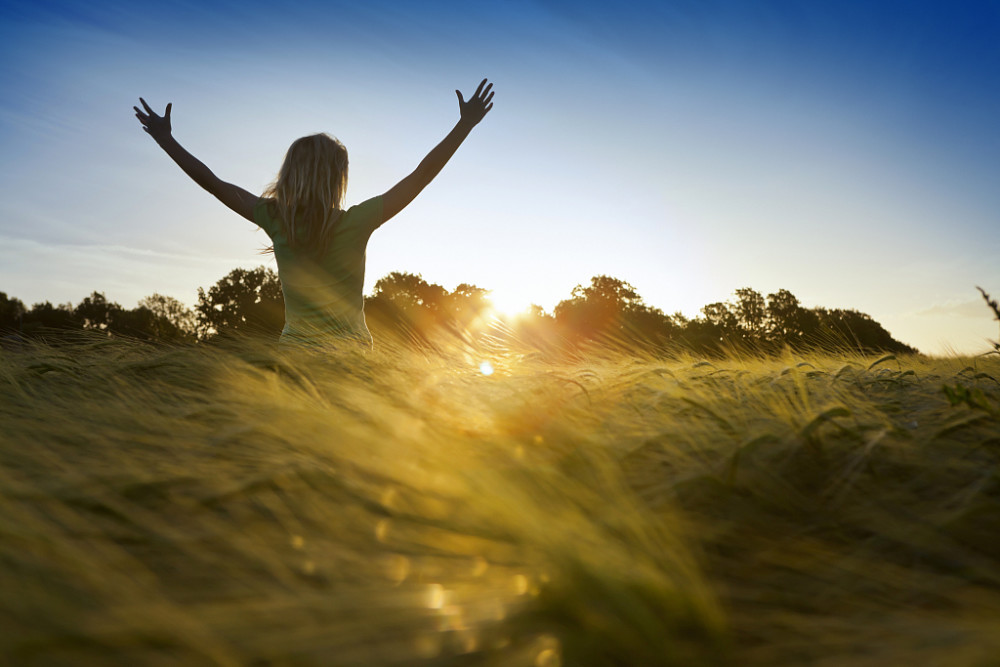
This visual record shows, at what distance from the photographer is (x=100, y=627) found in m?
0.64

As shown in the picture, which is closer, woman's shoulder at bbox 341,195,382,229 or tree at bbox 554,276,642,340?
woman's shoulder at bbox 341,195,382,229

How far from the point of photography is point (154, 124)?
4805 mm

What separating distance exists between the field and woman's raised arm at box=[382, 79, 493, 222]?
9.88ft

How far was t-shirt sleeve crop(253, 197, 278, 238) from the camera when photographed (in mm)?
4573

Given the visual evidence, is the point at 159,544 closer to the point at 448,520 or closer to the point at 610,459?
the point at 448,520

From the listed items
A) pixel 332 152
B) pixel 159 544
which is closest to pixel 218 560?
pixel 159 544

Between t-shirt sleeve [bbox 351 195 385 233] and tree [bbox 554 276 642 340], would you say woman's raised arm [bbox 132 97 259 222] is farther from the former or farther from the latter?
tree [bbox 554 276 642 340]

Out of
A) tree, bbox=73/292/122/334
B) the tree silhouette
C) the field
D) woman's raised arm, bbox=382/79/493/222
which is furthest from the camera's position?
tree, bbox=73/292/122/334

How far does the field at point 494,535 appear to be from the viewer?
685mm

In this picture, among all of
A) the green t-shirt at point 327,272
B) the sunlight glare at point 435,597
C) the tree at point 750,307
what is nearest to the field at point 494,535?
the sunlight glare at point 435,597

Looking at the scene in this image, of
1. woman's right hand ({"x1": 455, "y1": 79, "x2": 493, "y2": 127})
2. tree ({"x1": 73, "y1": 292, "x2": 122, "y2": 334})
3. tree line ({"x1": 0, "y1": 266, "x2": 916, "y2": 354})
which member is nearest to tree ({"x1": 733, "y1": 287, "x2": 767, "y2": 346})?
tree line ({"x1": 0, "y1": 266, "x2": 916, "y2": 354})

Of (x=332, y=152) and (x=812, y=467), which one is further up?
(x=332, y=152)

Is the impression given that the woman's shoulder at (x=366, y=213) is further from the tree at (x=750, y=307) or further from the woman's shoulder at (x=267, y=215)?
the tree at (x=750, y=307)

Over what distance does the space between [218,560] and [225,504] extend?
0.18 meters
